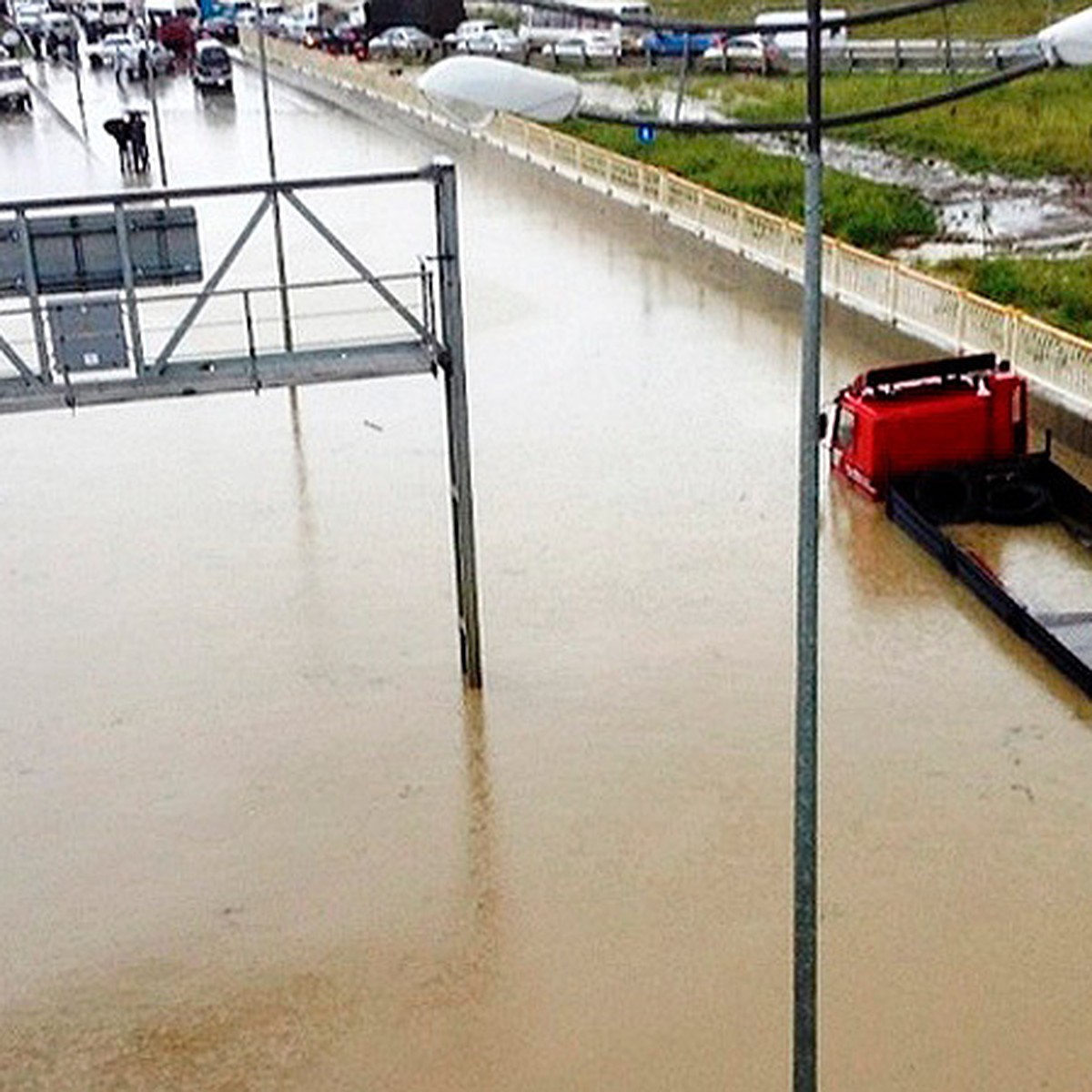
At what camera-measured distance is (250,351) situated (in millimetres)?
10766

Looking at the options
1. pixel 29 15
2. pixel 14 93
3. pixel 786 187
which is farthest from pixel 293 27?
pixel 786 187

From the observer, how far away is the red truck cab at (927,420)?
14594 mm

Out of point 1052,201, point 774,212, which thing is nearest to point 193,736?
point 774,212

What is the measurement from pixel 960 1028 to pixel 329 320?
13.8m

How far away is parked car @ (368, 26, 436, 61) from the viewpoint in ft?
170

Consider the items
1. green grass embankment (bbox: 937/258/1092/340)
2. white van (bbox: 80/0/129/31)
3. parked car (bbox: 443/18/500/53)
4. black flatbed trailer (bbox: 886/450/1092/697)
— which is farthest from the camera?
white van (bbox: 80/0/129/31)

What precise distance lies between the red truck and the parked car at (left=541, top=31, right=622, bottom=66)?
35.3 m

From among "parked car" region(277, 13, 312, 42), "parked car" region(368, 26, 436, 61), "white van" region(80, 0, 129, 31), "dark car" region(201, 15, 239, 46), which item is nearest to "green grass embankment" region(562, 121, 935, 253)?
"parked car" region(368, 26, 436, 61)

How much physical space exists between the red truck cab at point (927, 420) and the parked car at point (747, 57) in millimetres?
29205

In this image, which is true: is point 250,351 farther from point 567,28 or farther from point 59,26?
point 59,26

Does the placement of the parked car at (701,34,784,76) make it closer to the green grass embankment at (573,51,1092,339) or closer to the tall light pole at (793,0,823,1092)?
the green grass embankment at (573,51,1092,339)

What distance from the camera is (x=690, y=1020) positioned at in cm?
824

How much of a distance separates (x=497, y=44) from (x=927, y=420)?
105 ft

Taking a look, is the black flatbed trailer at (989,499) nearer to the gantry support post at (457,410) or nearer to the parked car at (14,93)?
the gantry support post at (457,410)
